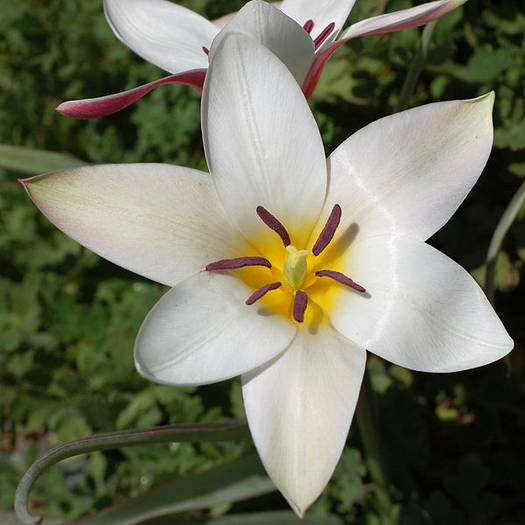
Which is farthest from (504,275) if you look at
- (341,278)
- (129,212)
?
(129,212)

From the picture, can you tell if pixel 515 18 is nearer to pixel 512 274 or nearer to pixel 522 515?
pixel 512 274

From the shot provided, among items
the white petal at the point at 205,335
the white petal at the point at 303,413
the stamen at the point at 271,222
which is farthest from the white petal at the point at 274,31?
the white petal at the point at 303,413

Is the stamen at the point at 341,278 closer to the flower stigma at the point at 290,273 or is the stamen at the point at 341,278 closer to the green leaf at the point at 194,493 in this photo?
the flower stigma at the point at 290,273

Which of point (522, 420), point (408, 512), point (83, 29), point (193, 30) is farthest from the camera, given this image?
point (83, 29)

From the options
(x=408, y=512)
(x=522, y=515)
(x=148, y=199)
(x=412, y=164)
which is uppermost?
(x=412, y=164)

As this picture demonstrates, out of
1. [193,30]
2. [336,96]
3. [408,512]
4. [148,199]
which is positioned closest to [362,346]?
[148,199]

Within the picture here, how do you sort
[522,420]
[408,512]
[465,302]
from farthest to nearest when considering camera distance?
[522,420] → [408,512] → [465,302]

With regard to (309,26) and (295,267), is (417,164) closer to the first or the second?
(295,267)
